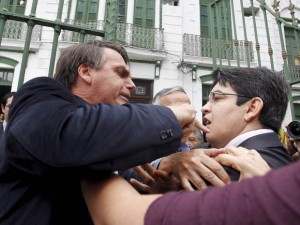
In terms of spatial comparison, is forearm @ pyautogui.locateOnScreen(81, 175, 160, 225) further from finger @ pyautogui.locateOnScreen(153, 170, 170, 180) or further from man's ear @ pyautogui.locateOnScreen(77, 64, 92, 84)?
man's ear @ pyautogui.locateOnScreen(77, 64, 92, 84)

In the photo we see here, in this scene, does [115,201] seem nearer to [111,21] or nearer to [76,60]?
[76,60]

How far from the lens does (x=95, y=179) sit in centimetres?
97

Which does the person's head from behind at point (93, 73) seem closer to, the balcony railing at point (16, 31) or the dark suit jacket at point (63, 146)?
the dark suit jacket at point (63, 146)

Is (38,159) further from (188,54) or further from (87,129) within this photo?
(188,54)

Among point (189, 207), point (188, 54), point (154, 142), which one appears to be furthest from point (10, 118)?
point (188, 54)

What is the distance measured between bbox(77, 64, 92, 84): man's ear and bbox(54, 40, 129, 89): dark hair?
18mm

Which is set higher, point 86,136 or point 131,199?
point 86,136

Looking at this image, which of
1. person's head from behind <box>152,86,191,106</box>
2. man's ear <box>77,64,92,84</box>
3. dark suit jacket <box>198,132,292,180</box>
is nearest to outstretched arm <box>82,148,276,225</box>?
dark suit jacket <box>198,132,292,180</box>

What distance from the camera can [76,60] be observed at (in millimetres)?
1569

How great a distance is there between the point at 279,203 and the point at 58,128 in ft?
→ 2.17

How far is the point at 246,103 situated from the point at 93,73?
2.89ft

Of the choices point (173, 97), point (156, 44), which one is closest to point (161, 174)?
point (173, 97)

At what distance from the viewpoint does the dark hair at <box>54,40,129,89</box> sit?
1550 mm

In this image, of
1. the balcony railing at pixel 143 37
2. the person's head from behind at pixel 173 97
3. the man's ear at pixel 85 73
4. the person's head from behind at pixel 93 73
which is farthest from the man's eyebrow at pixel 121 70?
the balcony railing at pixel 143 37
